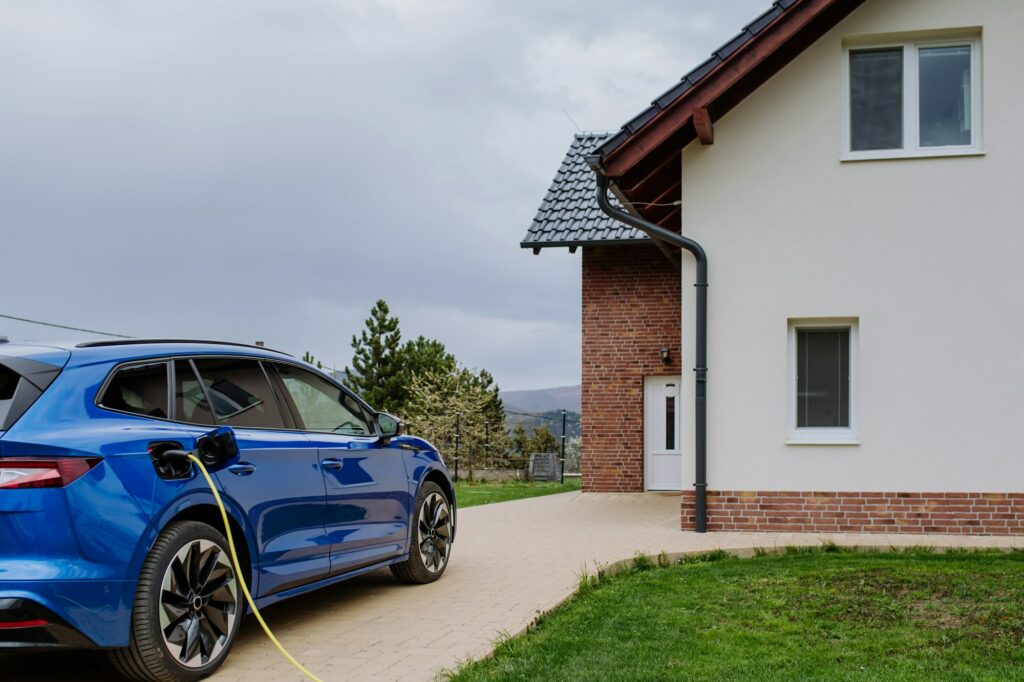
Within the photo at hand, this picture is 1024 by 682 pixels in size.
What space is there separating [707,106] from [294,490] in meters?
6.64

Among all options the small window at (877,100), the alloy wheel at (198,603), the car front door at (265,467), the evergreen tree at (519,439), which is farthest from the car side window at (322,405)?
the evergreen tree at (519,439)

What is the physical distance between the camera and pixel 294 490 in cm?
601

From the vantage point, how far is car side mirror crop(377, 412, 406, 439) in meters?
7.35

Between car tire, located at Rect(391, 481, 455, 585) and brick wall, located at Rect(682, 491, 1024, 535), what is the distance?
3645mm

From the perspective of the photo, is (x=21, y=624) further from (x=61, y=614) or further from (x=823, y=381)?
(x=823, y=381)

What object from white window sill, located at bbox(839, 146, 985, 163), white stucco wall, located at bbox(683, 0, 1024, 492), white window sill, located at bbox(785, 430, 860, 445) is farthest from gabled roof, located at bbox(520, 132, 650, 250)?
white window sill, located at bbox(785, 430, 860, 445)

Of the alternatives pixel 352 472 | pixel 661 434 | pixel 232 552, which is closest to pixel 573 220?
pixel 661 434

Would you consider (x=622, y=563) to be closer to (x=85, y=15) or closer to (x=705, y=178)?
(x=705, y=178)

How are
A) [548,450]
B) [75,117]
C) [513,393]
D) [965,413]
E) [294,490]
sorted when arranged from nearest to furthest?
[294,490] → [965,413] → [75,117] → [548,450] → [513,393]

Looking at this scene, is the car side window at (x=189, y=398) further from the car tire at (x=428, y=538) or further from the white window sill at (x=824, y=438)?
the white window sill at (x=824, y=438)

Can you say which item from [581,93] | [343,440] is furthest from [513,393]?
[343,440]

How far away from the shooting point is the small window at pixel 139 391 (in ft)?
16.4

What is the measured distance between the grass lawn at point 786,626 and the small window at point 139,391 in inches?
78.4

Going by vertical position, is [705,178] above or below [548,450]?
above
